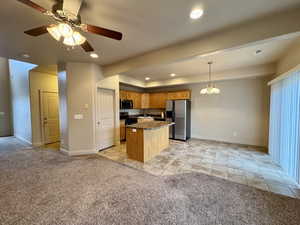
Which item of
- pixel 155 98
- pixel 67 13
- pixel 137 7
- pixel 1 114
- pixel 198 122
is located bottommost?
pixel 198 122

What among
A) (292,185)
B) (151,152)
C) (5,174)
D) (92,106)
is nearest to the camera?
(292,185)

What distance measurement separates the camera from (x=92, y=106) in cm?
401

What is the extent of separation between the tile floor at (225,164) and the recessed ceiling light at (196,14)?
285 centimetres

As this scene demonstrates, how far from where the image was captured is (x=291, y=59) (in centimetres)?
292

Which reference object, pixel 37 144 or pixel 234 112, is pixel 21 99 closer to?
pixel 37 144

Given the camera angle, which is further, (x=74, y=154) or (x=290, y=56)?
(x=74, y=154)

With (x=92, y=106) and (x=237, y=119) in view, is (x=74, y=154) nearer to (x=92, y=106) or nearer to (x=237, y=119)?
(x=92, y=106)

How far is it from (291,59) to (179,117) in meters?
3.59

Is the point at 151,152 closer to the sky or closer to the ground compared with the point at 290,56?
closer to the ground

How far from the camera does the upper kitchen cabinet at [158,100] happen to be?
21.1 ft

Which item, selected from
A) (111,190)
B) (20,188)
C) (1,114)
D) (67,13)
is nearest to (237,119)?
(111,190)

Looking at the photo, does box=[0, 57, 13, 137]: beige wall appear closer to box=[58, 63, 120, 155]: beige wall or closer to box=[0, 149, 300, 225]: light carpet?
box=[58, 63, 120, 155]: beige wall

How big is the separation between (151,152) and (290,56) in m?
3.99

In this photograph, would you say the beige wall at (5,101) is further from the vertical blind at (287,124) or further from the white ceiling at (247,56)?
the vertical blind at (287,124)
